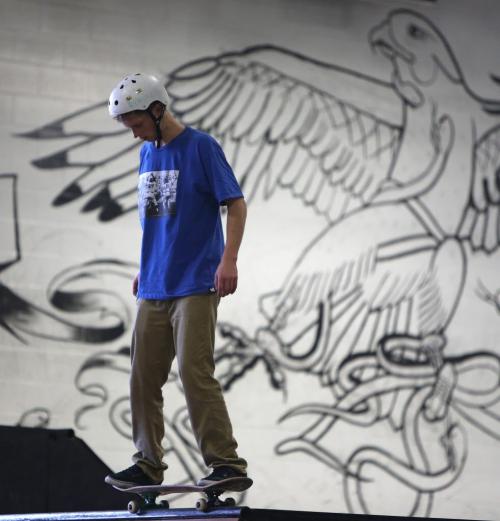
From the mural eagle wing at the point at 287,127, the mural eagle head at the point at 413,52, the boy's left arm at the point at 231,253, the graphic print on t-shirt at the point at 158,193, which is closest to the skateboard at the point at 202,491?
the boy's left arm at the point at 231,253

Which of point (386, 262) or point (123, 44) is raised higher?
point (123, 44)

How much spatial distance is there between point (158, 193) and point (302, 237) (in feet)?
10.1

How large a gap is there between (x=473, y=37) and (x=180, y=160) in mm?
4173

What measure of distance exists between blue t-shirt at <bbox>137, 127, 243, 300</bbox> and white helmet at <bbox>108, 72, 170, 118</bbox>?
0.58 ft

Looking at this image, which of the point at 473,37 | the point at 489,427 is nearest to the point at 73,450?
the point at 489,427

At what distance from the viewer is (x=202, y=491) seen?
3115 millimetres

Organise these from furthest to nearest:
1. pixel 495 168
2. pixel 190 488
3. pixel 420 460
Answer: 1. pixel 495 168
2. pixel 420 460
3. pixel 190 488

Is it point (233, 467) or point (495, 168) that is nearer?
point (233, 467)

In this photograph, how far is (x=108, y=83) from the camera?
613 cm

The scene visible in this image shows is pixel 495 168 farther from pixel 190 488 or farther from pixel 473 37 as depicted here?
pixel 190 488

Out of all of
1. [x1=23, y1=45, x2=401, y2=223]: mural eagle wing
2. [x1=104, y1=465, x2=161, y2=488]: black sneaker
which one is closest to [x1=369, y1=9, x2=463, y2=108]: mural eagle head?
[x1=23, y1=45, x2=401, y2=223]: mural eagle wing

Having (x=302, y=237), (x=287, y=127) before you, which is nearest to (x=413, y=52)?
(x=287, y=127)

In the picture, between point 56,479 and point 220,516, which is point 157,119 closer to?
point 220,516

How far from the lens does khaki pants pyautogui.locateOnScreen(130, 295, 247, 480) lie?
3199mm
